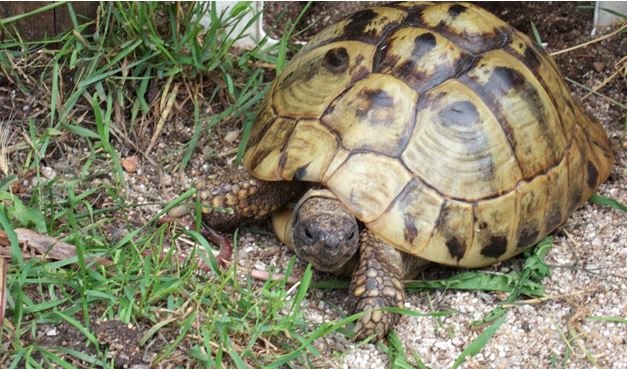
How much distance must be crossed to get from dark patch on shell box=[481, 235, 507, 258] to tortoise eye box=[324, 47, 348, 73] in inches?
31.0

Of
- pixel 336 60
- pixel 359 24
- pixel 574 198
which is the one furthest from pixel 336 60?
pixel 574 198

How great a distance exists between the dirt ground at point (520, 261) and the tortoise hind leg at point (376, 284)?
7 centimetres

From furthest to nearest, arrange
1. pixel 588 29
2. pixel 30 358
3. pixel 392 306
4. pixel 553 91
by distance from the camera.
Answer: pixel 588 29 < pixel 553 91 < pixel 392 306 < pixel 30 358

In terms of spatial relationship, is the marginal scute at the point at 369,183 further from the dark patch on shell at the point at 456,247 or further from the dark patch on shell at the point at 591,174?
the dark patch on shell at the point at 591,174

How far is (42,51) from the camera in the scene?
4035 millimetres

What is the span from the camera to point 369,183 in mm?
3400

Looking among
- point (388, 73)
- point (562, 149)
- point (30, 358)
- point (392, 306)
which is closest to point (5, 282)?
point (30, 358)

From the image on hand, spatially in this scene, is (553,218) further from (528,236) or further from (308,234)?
(308,234)

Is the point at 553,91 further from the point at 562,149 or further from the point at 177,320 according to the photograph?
the point at 177,320

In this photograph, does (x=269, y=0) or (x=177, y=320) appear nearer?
(x=177, y=320)

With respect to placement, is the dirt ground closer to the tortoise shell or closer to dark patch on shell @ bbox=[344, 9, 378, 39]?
the tortoise shell

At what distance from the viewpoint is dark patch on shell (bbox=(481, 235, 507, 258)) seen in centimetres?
353

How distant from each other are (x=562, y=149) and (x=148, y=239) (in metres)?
1.52

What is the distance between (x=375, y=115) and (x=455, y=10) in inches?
22.2
